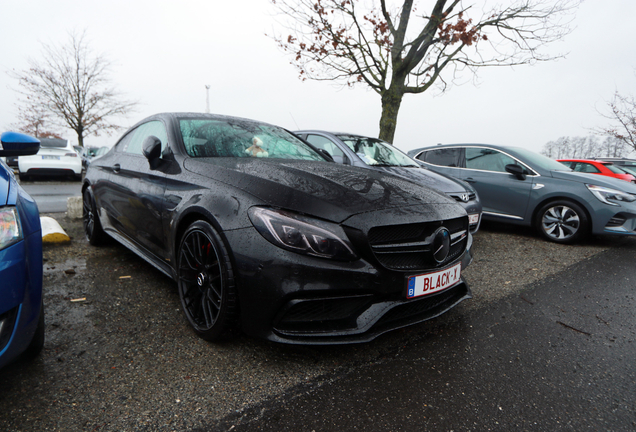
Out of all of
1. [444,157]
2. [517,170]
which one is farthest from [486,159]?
[444,157]

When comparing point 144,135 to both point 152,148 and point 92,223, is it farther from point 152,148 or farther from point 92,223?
point 92,223

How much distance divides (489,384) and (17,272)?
2.24m

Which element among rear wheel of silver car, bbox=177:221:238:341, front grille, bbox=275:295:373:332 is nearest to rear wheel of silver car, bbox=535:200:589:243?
front grille, bbox=275:295:373:332

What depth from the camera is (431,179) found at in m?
4.91

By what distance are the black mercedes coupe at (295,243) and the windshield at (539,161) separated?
4014 millimetres

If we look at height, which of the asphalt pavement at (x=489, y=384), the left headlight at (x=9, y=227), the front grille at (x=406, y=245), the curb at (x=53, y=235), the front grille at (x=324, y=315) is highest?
the left headlight at (x=9, y=227)

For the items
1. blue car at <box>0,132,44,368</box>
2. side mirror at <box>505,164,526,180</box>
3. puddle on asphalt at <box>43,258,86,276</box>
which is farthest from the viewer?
side mirror at <box>505,164,526,180</box>

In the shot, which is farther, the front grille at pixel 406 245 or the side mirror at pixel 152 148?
the side mirror at pixel 152 148

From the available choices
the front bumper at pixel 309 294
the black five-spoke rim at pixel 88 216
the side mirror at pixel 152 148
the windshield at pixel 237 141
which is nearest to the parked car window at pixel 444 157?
the windshield at pixel 237 141

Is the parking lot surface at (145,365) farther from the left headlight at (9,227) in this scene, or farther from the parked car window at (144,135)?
the parked car window at (144,135)

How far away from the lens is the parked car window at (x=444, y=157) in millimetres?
6613

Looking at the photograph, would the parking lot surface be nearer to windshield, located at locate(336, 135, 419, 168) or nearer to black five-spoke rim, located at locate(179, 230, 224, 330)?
black five-spoke rim, located at locate(179, 230, 224, 330)

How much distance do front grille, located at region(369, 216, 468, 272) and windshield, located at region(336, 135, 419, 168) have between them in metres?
3.12

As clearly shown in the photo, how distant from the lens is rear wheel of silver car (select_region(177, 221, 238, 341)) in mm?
2023
